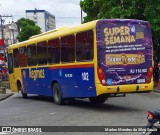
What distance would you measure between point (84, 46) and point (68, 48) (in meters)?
1.37

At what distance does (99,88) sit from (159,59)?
770 inches

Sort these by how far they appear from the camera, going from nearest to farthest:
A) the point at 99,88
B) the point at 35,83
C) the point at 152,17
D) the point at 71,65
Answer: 1. the point at 99,88
2. the point at 71,65
3. the point at 35,83
4. the point at 152,17

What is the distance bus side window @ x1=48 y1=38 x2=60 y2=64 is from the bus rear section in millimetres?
3325

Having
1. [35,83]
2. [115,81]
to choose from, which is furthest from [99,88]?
[35,83]

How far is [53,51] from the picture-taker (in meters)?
18.0

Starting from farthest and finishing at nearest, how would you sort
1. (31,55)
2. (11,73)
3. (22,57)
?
(11,73) → (22,57) → (31,55)

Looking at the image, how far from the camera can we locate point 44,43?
19141mm

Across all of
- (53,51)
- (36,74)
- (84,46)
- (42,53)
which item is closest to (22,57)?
(36,74)

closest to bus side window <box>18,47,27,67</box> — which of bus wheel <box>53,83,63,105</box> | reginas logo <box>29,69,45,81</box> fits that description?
reginas logo <box>29,69,45,81</box>

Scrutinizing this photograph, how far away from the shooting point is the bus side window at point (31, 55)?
2052 cm

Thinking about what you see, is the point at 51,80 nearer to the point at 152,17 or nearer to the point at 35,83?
the point at 35,83

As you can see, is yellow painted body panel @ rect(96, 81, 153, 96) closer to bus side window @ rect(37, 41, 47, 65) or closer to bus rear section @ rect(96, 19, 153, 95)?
bus rear section @ rect(96, 19, 153, 95)

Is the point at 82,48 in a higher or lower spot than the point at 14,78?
higher

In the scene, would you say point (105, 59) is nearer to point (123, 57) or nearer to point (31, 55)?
point (123, 57)
